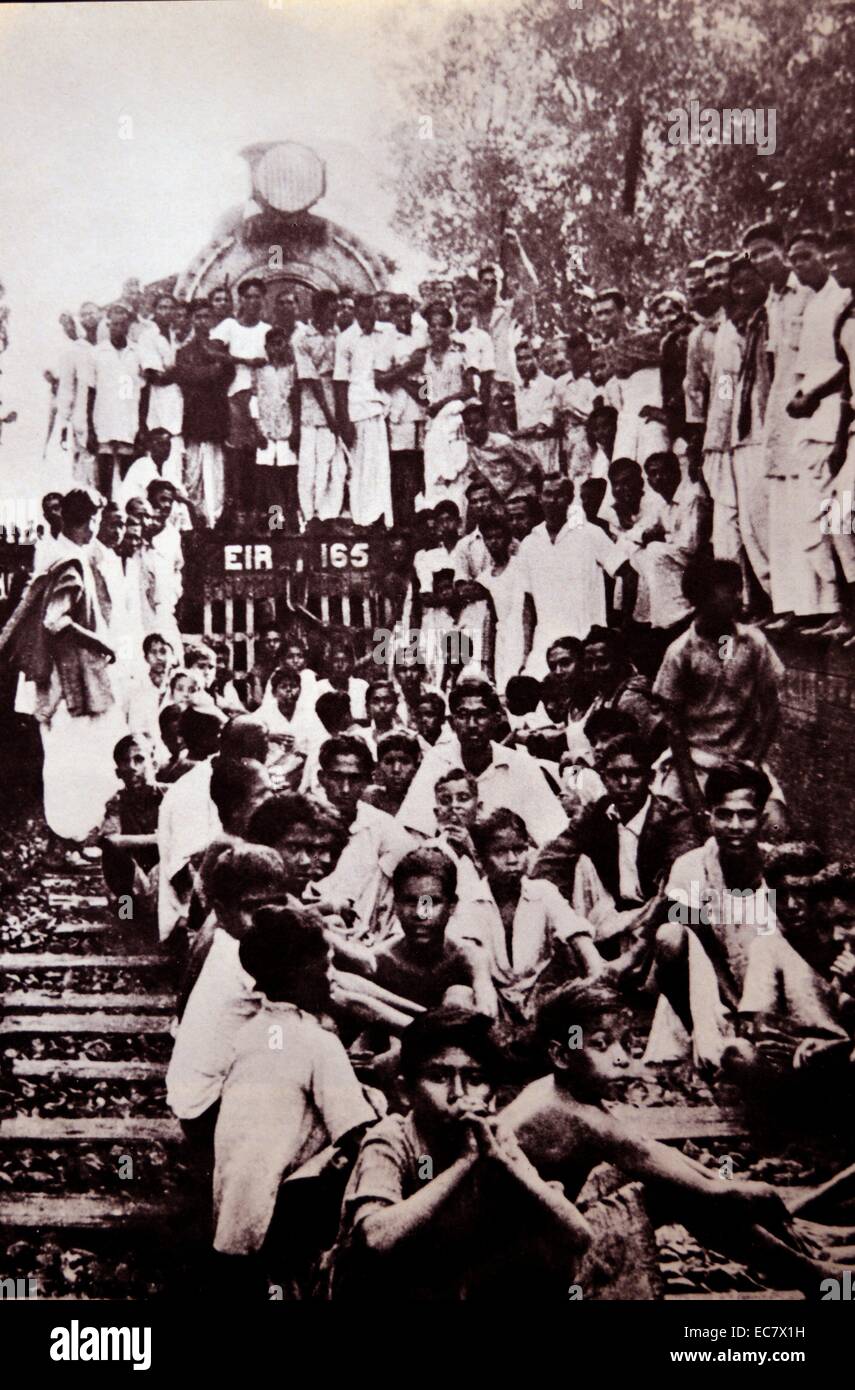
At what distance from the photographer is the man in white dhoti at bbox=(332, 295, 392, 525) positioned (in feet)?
23.1

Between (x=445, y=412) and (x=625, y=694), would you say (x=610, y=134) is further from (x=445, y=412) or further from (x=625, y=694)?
(x=625, y=694)

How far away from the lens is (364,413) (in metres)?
7.09

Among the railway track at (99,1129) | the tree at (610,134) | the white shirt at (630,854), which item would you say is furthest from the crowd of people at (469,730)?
the tree at (610,134)

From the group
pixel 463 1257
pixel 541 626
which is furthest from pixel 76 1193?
pixel 541 626

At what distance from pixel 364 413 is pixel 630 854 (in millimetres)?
2856

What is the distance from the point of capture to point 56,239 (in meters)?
7.01

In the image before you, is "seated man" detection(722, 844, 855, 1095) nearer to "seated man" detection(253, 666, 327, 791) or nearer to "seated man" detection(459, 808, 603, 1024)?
"seated man" detection(459, 808, 603, 1024)

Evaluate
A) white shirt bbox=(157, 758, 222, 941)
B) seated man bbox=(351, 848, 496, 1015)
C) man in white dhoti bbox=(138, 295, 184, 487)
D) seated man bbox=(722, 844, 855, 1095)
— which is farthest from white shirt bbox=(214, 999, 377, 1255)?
man in white dhoti bbox=(138, 295, 184, 487)

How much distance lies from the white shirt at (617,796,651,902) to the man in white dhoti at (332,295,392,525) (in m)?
2.12

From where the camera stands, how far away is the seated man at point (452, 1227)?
6.43 meters

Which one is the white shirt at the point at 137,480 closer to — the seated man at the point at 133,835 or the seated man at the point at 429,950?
the seated man at the point at 133,835

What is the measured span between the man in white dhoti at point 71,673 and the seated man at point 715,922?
3.17 m
